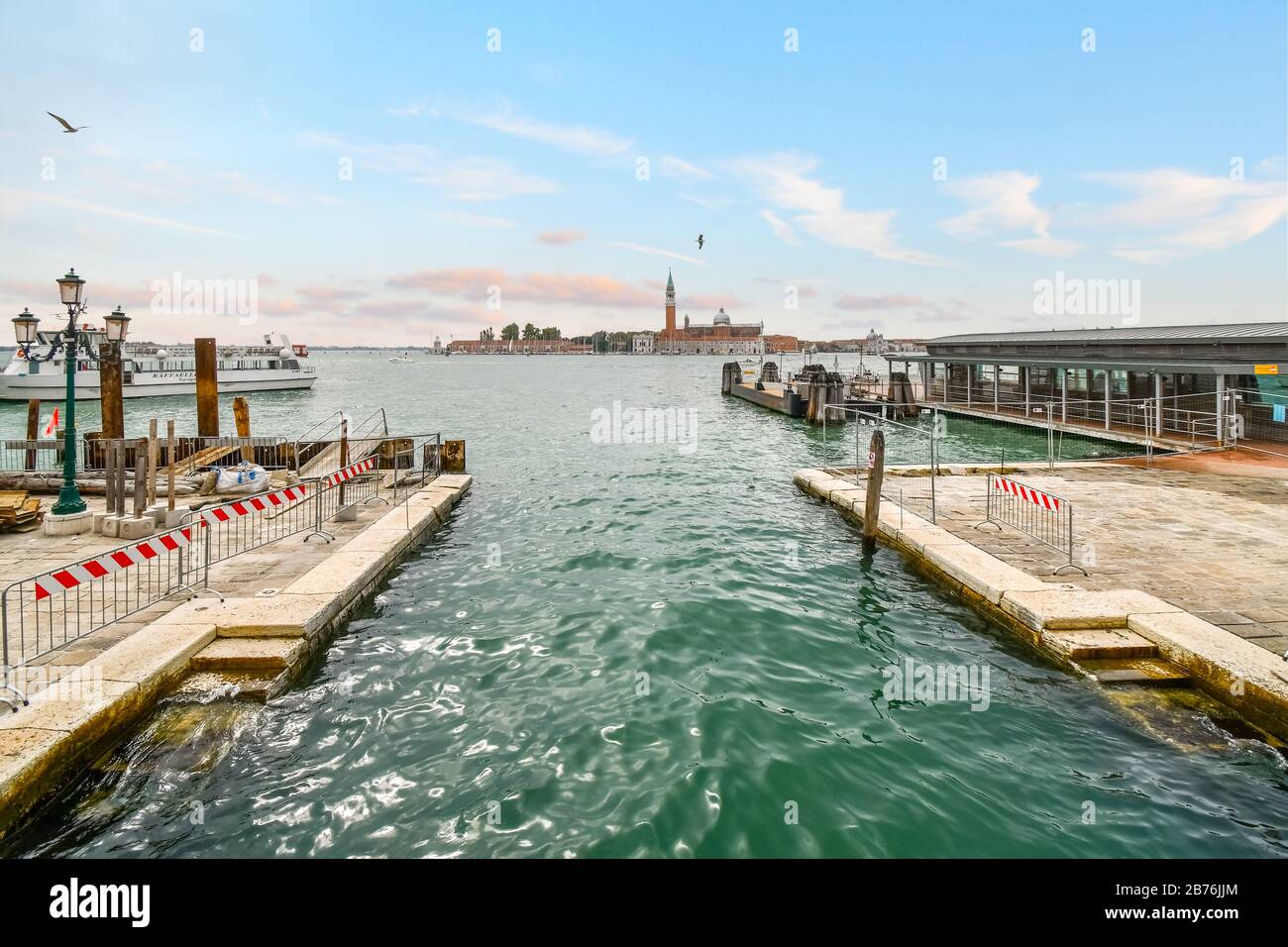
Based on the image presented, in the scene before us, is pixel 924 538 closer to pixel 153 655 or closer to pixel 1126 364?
pixel 153 655

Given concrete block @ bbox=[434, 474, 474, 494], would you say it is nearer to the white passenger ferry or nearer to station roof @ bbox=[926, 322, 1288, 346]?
station roof @ bbox=[926, 322, 1288, 346]

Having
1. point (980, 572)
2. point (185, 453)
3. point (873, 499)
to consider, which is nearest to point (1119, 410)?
point (873, 499)

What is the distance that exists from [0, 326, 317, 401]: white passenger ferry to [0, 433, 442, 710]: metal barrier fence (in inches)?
1893

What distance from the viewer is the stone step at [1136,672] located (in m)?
7.46

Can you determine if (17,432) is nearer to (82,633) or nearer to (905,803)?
(82,633)

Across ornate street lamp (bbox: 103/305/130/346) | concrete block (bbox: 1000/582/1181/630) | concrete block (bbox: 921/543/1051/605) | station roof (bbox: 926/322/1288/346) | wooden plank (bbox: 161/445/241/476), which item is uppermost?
station roof (bbox: 926/322/1288/346)

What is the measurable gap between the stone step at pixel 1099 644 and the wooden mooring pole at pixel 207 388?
2475 centimetres

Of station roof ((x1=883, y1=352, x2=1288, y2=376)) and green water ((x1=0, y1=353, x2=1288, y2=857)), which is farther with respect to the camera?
station roof ((x1=883, y1=352, x2=1288, y2=376))

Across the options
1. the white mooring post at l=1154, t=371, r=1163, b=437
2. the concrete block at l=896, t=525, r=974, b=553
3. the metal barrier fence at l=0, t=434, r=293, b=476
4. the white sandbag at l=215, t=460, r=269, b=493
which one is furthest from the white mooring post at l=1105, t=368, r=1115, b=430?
the white sandbag at l=215, t=460, r=269, b=493

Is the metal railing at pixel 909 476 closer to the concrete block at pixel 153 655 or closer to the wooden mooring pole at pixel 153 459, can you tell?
the concrete block at pixel 153 655

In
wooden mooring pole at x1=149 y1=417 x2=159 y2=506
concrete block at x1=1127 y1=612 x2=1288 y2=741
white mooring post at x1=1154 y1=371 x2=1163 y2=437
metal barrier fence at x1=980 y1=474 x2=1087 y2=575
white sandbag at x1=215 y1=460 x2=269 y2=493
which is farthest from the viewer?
white mooring post at x1=1154 y1=371 x2=1163 y2=437

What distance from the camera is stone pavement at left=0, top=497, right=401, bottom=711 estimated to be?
24.0 ft

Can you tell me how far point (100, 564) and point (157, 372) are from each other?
73492 millimetres
